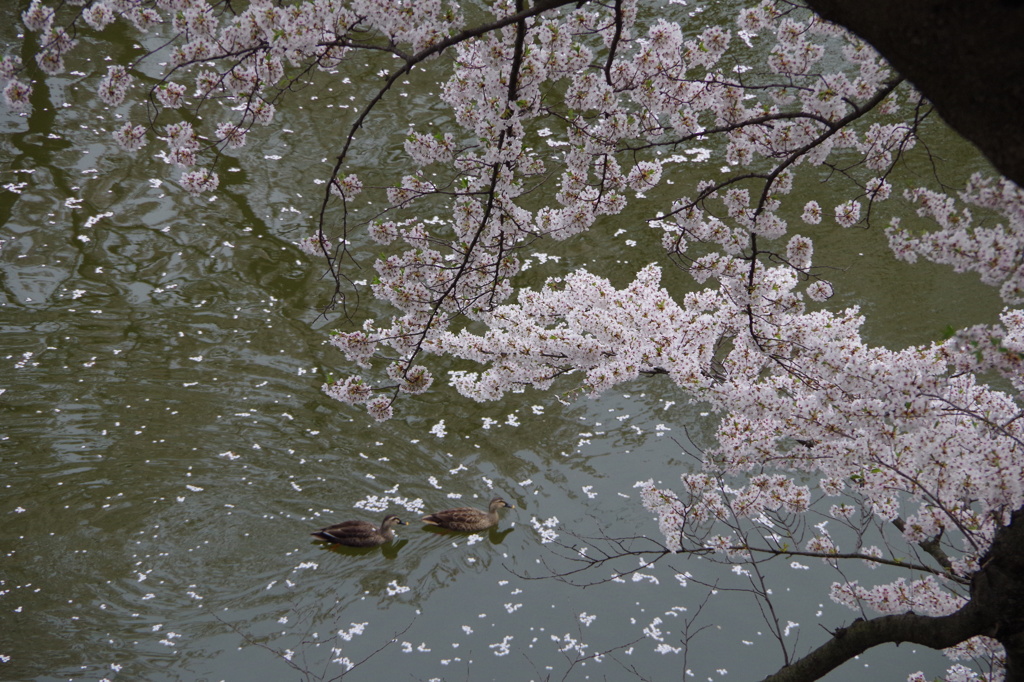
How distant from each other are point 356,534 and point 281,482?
715mm

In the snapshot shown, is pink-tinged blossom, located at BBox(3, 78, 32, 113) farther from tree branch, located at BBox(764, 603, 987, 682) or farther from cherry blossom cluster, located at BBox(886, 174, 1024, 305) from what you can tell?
tree branch, located at BBox(764, 603, 987, 682)

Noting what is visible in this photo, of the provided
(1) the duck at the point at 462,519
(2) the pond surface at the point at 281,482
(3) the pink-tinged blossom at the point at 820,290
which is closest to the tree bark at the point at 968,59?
(2) the pond surface at the point at 281,482

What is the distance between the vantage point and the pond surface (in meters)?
3.96

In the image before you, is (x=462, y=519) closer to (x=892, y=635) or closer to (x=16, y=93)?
(x=892, y=635)

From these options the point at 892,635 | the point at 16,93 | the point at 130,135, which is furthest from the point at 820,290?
the point at 16,93

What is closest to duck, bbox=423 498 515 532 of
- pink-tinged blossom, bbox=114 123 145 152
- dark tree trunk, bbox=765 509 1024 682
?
pink-tinged blossom, bbox=114 123 145 152

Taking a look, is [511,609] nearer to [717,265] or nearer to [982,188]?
[717,265]

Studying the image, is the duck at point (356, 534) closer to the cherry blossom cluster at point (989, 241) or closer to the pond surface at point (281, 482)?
the pond surface at point (281, 482)

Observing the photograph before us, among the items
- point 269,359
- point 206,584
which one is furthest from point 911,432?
point 269,359

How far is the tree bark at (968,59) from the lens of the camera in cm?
85

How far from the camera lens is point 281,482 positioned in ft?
15.8

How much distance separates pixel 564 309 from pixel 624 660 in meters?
1.77

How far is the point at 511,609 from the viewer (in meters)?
4.21

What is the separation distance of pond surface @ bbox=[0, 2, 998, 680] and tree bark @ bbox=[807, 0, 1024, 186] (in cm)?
291
